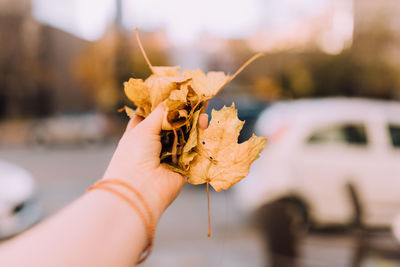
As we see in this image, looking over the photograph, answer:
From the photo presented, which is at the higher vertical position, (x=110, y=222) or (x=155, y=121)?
(x=155, y=121)

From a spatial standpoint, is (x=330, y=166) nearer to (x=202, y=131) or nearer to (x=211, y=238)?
(x=211, y=238)

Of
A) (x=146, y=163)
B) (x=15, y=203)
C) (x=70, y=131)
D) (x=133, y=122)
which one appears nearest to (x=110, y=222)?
(x=146, y=163)

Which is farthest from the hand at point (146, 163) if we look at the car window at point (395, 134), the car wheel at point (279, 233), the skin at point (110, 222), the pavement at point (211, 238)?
the car window at point (395, 134)

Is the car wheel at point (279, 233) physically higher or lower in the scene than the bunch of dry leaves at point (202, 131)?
lower

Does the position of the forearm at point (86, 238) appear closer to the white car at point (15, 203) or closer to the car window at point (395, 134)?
the white car at point (15, 203)

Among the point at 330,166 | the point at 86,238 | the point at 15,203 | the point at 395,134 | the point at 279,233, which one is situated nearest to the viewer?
the point at 86,238

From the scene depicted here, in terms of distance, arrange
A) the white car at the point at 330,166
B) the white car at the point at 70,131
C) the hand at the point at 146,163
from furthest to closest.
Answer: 1. the white car at the point at 70,131
2. the white car at the point at 330,166
3. the hand at the point at 146,163

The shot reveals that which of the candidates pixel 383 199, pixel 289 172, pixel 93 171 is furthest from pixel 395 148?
pixel 93 171
